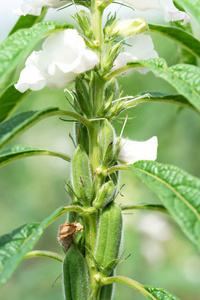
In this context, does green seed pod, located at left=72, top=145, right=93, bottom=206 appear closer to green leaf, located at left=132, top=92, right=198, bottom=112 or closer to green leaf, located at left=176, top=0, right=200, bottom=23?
green leaf, located at left=132, top=92, right=198, bottom=112

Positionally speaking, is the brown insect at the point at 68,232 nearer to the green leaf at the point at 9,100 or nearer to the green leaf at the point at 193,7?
the green leaf at the point at 9,100

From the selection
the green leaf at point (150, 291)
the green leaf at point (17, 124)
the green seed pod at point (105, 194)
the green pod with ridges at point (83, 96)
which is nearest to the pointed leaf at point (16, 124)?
the green leaf at point (17, 124)

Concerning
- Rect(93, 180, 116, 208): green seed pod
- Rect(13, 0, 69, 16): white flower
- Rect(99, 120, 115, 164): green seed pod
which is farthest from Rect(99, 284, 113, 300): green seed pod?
Rect(13, 0, 69, 16): white flower

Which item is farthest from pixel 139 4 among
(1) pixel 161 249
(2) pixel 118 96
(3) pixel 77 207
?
(1) pixel 161 249

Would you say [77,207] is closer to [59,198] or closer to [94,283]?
[94,283]

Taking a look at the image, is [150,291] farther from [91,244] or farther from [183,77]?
[183,77]
